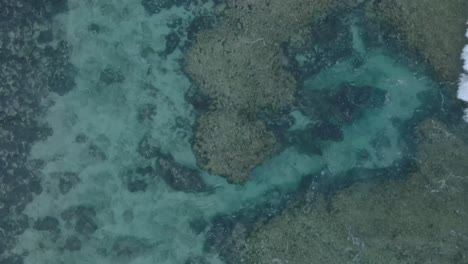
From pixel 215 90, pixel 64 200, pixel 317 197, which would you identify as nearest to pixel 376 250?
pixel 317 197

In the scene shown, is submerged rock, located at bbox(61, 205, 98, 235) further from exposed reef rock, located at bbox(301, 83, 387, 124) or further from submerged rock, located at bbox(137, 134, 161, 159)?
exposed reef rock, located at bbox(301, 83, 387, 124)

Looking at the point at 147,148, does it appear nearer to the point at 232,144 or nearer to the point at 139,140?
the point at 139,140

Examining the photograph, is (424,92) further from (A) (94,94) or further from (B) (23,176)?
(B) (23,176)

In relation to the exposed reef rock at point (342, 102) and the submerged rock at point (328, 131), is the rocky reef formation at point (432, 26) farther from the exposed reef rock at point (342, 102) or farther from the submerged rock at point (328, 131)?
the submerged rock at point (328, 131)

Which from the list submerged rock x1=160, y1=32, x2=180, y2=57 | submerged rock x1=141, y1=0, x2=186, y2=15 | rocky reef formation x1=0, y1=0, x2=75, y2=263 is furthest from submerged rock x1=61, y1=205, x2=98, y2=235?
submerged rock x1=141, y1=0, x2=186, y2=15

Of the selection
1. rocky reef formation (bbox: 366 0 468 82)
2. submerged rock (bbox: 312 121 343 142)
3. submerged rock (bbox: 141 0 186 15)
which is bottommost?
submerged rock (bbox: 312 121 343 142)

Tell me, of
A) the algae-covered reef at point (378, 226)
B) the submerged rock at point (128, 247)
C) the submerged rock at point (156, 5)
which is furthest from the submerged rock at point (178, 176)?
the submerged rock at point (156, 5)

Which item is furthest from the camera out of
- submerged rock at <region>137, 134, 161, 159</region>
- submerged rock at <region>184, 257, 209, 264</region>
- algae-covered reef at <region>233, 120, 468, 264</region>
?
submerged rock at <region>137, 134, 161, 159</region>

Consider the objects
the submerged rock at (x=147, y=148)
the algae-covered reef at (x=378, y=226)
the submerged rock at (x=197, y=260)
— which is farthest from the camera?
the submerged rock at (x=147, y=148)
